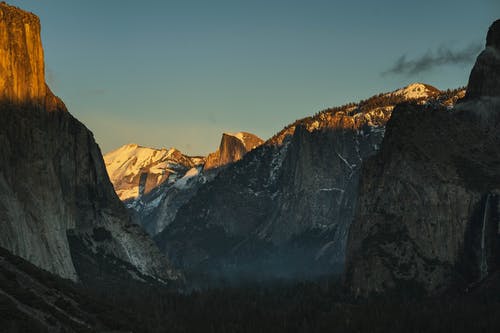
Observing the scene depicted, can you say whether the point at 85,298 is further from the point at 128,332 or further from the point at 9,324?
the point at 9,324

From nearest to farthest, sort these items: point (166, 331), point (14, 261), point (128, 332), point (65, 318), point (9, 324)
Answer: point (9, 324) → point (65, 318) → point (128, 332) → point (14, 261) → point (166, 331)

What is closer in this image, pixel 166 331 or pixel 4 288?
pixel 4 288

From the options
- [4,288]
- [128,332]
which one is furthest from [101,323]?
[4,288]

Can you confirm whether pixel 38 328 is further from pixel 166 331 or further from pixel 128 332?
pixel 166 331

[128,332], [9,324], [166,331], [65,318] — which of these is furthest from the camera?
[166,331]

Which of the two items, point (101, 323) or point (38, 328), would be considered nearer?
point (38, 328)

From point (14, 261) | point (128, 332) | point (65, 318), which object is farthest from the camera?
point (14, 261)

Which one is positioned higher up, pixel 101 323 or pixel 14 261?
pixel 14 261

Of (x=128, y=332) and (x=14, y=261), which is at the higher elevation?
(x=14, y=261)

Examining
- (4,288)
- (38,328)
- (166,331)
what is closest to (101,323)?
(4,288)
